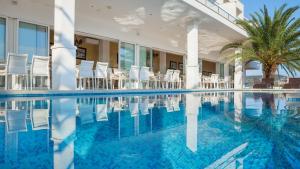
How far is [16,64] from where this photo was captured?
7246mm

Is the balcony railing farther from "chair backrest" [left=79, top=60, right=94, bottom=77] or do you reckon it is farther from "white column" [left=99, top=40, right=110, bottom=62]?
"white column" [left=99, top=40, right=110, bottom=62]

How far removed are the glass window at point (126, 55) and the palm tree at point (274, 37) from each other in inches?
239

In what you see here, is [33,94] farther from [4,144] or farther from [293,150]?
[293,150]

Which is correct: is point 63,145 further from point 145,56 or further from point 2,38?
point 145,56

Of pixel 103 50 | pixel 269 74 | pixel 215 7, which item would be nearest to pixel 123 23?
pixel 103 50

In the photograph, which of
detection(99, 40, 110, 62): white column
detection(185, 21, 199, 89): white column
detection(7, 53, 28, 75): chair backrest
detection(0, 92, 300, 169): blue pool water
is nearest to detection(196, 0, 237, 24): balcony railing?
detection(185, 21, 199, 89): white column

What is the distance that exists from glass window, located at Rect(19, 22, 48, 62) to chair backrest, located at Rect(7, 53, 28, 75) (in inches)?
99.8

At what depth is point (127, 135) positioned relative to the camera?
243cm

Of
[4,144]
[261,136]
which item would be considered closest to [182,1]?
[261,136]

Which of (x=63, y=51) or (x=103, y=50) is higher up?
(x=103, y=50)

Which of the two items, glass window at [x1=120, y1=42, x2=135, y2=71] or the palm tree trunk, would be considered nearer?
glass window at [x1=120, y1=42, x2=135, y2=71]

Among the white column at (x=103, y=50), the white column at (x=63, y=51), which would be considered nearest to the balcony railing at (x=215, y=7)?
the white column at (x=103, y=50)

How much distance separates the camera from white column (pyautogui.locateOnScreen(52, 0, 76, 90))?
7039 millimetres

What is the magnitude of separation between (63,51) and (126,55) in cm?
766
